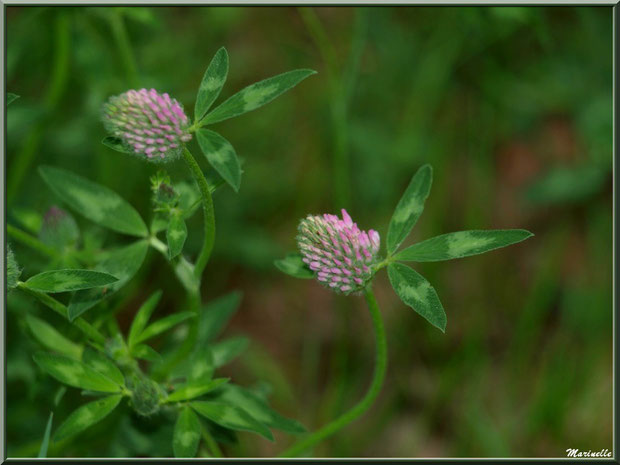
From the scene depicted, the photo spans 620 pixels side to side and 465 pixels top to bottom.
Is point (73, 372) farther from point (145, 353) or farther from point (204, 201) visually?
point (204, 201)

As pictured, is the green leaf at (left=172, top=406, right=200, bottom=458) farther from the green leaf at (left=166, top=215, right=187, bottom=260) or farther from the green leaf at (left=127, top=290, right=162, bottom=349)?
the green leaf at (left=166, top=215, right=187, bottom=260)

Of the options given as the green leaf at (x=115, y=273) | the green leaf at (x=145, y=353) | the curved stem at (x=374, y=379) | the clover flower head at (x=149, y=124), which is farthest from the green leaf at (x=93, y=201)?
the curved stem at (x=374, y=379)

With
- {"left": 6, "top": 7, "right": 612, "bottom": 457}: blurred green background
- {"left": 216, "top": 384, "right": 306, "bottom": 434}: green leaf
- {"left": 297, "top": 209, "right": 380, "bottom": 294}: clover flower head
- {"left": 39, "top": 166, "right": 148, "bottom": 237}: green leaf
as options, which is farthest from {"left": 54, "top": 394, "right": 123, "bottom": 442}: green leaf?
{"left": 6, "top": 7, "right": 612, "bottom": 457}: blurred green background

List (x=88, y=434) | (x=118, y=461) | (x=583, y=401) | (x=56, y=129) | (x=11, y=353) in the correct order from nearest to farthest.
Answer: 1. (x=118, y=461)
2. (x=88, y=434)
3. (x=11, y=353)
4. (x=56, y=129)
5. (x=583, y=401)

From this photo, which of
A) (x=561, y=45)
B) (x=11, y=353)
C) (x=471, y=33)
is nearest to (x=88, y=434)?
(x=11, y=353)

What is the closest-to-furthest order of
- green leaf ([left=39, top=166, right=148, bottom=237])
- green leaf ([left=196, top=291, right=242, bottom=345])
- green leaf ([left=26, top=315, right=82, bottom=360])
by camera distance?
green leaf ([left=39, top=166, right=148, bottom=237]) → green leaf ([left=26, top=315, right=82, bottom=360]) → green leaf ([left=196, top=291, right=242, bottom=345])

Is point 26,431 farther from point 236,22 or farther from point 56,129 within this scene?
point 236,22
